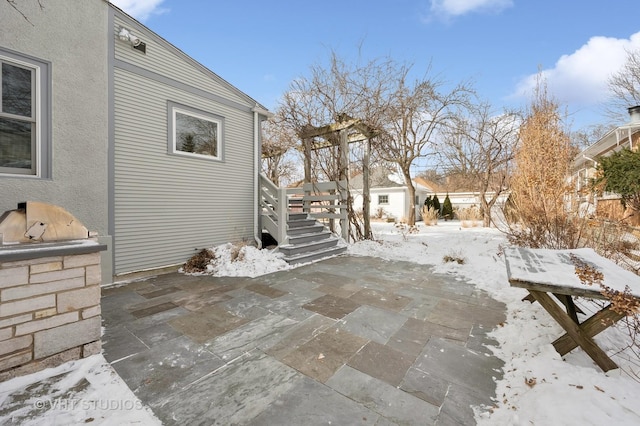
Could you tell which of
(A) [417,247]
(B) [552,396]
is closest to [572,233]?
(A) [417,247]

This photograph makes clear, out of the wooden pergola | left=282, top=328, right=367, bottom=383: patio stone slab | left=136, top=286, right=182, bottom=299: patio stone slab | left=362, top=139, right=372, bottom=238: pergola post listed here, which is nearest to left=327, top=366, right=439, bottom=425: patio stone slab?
left=282, top=328, right=367, bottom=383: patio stone slab

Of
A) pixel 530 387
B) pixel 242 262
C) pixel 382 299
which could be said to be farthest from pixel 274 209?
pixel 530 387

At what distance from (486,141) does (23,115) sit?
15817 millimetres

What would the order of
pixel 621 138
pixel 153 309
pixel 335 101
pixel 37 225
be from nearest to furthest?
pixel 37 225
pixel 153 309
pixel 335 101
pixel 621 138

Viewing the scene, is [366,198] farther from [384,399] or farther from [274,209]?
[384,399]

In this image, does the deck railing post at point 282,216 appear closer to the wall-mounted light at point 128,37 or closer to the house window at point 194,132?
the house window at point 194,132

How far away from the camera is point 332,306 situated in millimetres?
3359

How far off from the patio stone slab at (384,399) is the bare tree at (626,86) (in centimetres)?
1864

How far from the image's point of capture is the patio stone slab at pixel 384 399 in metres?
1.61

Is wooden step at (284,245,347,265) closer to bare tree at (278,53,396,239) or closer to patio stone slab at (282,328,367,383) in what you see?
bare tree at (278,53,396,239)

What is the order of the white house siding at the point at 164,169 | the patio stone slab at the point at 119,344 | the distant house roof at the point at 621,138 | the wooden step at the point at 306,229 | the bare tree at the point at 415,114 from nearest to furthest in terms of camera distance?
the patio stone slab at the point at 119,344, the white house siding at the point at 164,169, the wooden step at the point at 306,229, the distant house roof at the point at 621,138, the bare tree at the point at 415,114

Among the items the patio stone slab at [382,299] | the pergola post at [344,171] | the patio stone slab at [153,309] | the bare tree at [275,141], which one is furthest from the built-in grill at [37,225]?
the bare tree at [275,141]

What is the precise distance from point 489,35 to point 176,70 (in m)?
9.35

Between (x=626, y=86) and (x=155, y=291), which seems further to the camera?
(x=626, y=86)
